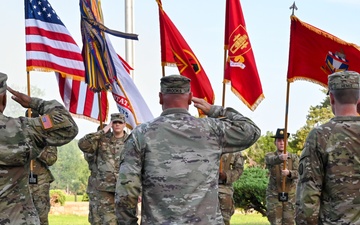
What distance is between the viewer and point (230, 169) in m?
14.1

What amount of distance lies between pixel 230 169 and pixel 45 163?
3158mm

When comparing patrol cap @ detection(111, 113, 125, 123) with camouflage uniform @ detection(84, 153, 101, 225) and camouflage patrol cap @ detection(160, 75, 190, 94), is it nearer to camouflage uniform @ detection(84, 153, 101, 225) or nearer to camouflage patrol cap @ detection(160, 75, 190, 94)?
camouflage uniform @ detection(84, 153, 101, 225)

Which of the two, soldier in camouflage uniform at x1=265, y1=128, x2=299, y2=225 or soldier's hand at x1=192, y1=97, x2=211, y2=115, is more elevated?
soldier's hand at x1=192, y1=97, x2=211, y2=115

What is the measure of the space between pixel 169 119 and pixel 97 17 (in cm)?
736

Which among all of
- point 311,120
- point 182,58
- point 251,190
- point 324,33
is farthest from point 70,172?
point 324,33

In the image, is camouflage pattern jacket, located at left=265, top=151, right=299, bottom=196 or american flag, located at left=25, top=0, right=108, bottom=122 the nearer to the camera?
american flag, located at left=25, top=0, right=108, bottom=122

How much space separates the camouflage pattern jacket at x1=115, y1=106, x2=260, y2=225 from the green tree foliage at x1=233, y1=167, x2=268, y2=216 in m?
15.9

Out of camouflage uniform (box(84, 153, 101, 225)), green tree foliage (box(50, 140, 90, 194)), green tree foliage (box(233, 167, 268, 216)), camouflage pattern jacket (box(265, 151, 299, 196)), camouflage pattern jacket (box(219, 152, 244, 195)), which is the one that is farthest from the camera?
green tree foliage (box(50, 140, 90, 194))

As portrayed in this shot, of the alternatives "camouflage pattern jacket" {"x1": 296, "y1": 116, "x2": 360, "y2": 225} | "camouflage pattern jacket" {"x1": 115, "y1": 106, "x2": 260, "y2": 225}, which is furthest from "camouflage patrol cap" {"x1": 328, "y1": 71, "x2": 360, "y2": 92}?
"camouflage pattern jacket" {"x1": 115, "y1": 106, "x2": 260, "y2": 225}

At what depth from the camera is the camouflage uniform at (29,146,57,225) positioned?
1341cm

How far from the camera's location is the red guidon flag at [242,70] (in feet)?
38.7

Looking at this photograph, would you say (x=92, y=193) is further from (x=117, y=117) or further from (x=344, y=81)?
(x=344, y=81)

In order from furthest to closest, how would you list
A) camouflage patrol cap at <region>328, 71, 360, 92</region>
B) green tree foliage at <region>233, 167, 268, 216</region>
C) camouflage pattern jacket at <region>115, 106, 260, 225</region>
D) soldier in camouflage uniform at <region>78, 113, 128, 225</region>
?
green tree foliage at <region>233, 167, 268, 216</region>, soldier in camouflage uniform at <region>78, 113, 128, 225</region>, camouflage patrol cap at <region>328, 71, 360, 92</region>, camouflage pattern jacket at <region>115, 106, 260, 225</region>

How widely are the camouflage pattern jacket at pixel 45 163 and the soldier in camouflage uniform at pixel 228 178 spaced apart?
284 centimetres
